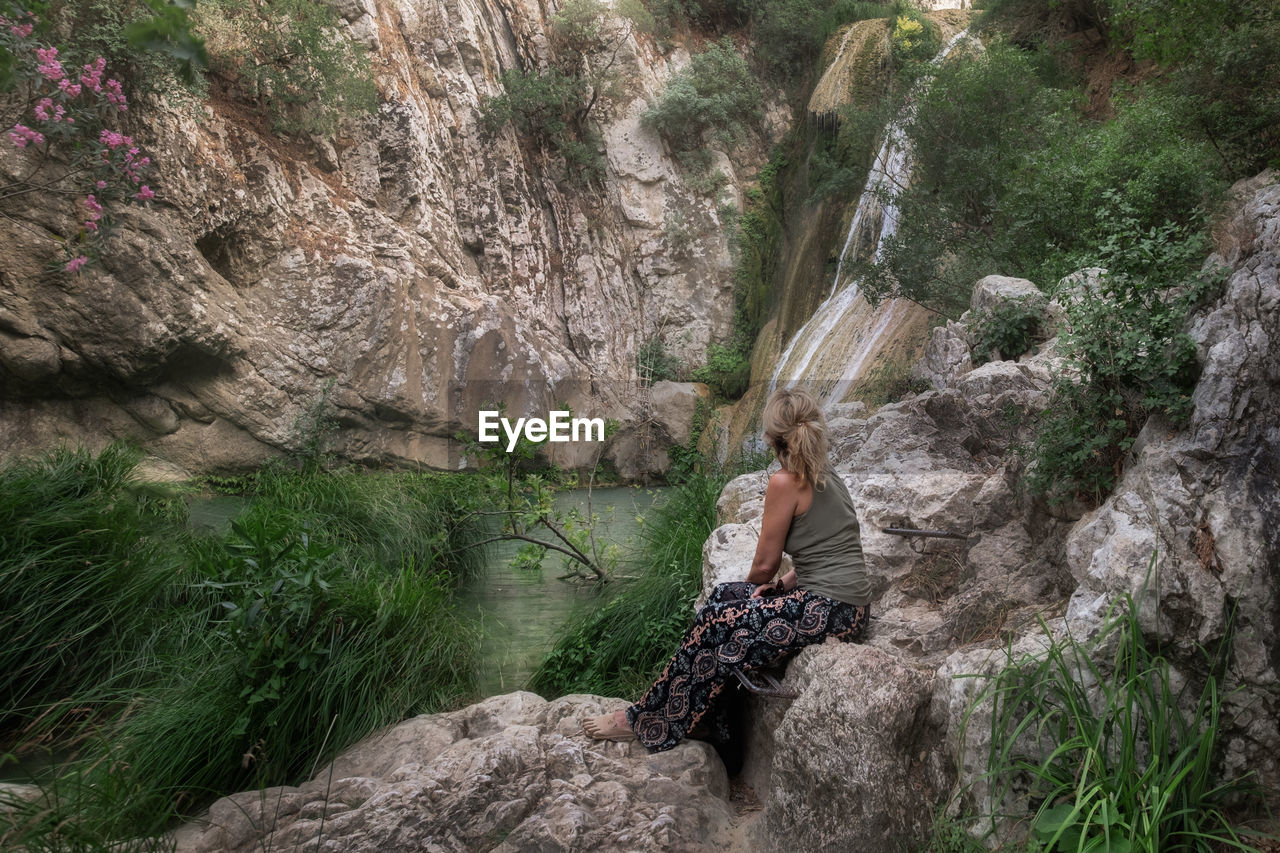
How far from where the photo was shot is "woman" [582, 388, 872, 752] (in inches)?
117

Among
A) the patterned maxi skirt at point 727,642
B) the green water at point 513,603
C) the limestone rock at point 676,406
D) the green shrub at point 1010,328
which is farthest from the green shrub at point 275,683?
the limestone rock at point 676,406

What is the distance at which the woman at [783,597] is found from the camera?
9.73 feet

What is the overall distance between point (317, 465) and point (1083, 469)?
646 centimetres

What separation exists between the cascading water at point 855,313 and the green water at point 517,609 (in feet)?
11.4

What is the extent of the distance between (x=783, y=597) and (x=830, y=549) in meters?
0.25

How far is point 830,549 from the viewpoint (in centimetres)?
303

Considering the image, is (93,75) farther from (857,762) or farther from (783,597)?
(857,762)

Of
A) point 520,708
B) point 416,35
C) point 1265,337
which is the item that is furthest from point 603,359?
point 1265,337

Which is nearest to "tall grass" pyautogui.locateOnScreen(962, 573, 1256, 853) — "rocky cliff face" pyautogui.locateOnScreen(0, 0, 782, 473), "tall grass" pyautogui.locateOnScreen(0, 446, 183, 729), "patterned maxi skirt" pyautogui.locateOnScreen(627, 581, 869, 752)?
"patterned maxi skirt" pyautogui.locateOnScreen(627, 581, 869, 752)

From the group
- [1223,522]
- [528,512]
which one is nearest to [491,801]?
[1223,522]

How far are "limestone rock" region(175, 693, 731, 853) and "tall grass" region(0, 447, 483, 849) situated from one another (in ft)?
0.61

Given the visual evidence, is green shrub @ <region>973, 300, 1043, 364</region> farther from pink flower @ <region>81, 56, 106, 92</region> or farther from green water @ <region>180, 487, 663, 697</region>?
pink flower @ <region>81, 56, 106, 92</region>

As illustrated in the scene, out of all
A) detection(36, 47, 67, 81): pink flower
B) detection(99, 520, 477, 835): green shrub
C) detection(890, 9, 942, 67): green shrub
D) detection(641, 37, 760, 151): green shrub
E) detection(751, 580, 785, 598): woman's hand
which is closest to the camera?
detection(99, 520, 477, 835): green shrub

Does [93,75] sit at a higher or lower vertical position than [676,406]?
higher
